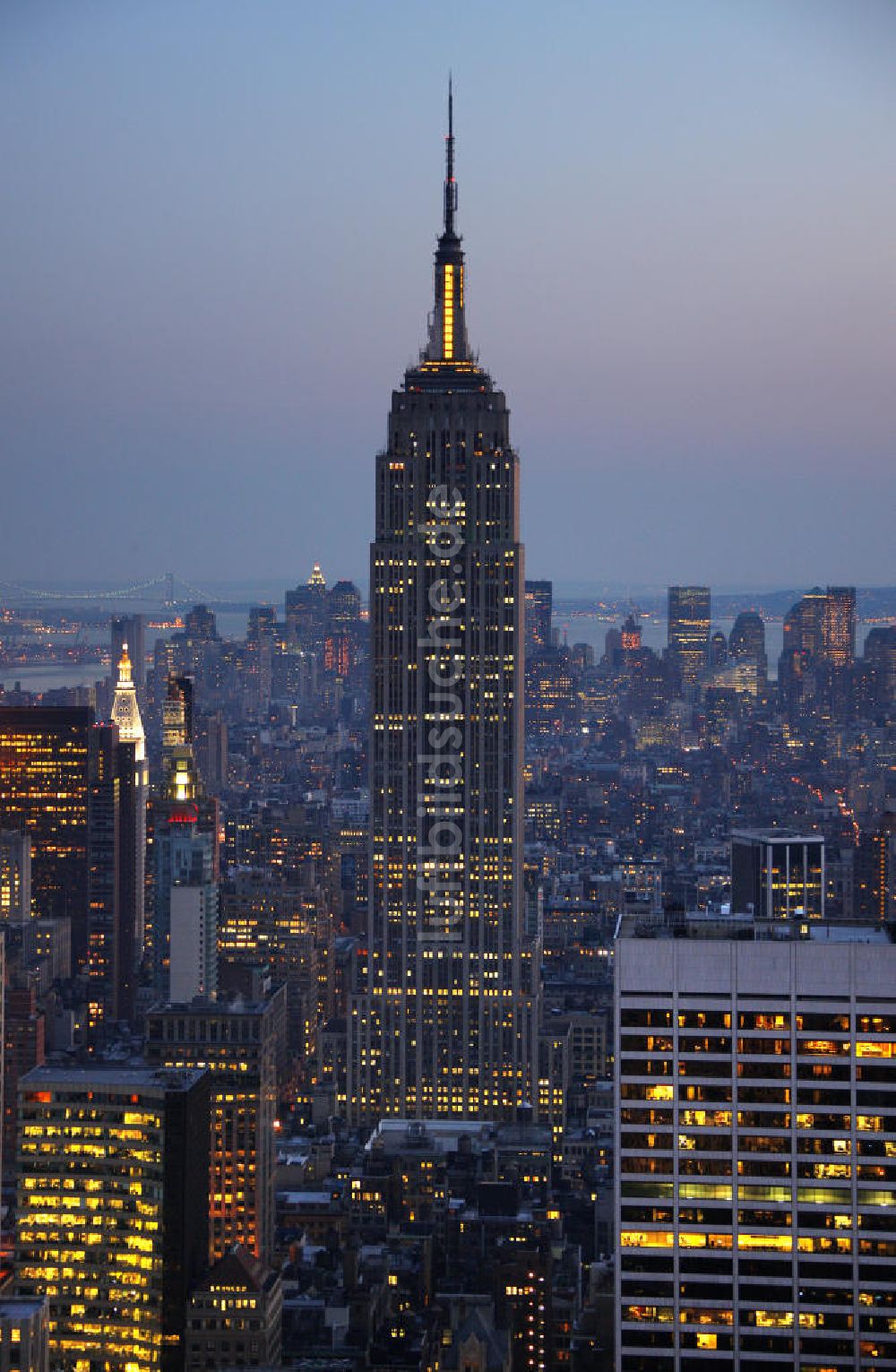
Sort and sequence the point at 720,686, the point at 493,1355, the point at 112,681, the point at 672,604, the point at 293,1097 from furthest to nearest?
the point at 720,686
the point at 672,604
the point at 112,681
the point at 293,1097
the point at 493,1355

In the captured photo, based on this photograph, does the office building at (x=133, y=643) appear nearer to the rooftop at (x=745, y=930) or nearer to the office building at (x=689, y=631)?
the office building at (x=689, y=631)

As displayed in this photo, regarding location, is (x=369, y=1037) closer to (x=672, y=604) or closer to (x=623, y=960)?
(x=672, y=604)

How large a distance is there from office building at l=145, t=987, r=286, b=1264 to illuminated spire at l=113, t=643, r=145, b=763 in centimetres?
1179

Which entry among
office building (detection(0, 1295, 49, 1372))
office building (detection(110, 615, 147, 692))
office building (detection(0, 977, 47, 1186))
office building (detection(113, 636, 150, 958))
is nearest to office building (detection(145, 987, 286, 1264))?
office building (detection(0, 977, 47, 1186))

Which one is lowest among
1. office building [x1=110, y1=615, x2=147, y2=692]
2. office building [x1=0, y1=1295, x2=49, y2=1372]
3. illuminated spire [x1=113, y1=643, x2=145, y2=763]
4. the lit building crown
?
office building [x1=0, y1=1295, x2=49, y2=1372]

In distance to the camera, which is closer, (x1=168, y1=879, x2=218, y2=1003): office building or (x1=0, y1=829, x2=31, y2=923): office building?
(x1=168, y1=879, x2=218, y2=1003): office building

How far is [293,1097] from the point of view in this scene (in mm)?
36312

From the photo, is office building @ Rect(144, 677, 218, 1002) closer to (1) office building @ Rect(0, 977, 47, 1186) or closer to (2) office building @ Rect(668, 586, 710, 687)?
(1) office building @ Rect(0, 977, 47, 1186)

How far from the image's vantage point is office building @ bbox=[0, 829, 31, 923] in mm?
43125

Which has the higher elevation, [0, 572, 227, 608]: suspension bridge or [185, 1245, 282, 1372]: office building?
[0, 572, 227, 608]: suspension bridge

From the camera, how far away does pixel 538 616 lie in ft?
147

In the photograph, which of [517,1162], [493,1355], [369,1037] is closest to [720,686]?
[369,1037]

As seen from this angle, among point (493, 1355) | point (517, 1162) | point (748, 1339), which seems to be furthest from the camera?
point (517, 1162)

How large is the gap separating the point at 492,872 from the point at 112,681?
9083 mm
